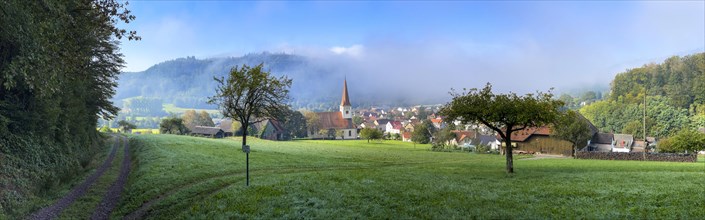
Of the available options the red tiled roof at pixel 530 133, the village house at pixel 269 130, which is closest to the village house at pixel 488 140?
the red tiled roof at pixel 530 133

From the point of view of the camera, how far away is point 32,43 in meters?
17.9

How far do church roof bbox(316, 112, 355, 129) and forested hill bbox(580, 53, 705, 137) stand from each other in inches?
3893

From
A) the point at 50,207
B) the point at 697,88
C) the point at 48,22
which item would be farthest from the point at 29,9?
the point at 697,88

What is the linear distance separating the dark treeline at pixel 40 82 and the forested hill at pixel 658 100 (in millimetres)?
146974

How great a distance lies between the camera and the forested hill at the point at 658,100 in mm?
130875

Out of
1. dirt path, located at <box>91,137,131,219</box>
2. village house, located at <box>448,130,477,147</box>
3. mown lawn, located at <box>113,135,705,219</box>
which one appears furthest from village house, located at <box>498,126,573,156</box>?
dirt path, located at <box>91,137,131,219</box>

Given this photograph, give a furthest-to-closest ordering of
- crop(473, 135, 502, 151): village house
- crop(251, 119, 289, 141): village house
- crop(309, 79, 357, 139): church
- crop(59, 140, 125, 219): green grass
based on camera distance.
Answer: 1. crop(309, 79, 357, 139): church
2. crop(251, 119, 289, 141): village house
3. crop(473, 135, 502, 151): village house
4. crop(59, 140, 125, 219): green grass

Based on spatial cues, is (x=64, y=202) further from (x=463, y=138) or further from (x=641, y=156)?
(x=463, y=138)

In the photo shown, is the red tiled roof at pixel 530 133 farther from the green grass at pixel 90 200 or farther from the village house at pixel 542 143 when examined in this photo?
the green grass at pixel 90 200

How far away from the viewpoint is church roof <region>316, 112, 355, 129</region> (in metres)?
Result: 164

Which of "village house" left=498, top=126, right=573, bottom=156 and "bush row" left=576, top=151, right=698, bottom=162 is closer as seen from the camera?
"bush row" left=576, top=151, right=698, bottom=162

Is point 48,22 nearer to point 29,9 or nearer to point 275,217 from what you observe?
point 29,9

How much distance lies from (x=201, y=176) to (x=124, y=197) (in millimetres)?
4828

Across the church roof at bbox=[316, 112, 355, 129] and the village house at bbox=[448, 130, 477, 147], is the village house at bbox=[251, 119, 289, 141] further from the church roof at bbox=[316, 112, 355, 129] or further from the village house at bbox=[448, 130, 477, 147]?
the village house at bbox=[448, 130, 477, 147]
